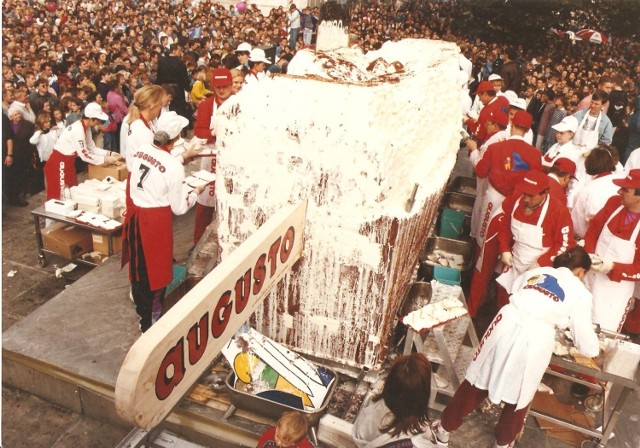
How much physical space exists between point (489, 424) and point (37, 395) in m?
3.36

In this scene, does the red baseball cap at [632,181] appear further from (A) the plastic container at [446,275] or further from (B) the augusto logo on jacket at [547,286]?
(A) the plastic container at [446,275]

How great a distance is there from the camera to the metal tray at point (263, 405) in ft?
11.3

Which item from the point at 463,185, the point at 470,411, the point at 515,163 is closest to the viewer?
the point at 470,411

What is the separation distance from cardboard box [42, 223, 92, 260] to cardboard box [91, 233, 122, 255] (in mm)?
128

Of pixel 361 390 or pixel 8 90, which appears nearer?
pixel 361 390

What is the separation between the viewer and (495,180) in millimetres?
5566

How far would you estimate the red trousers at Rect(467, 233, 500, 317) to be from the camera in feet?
16.7

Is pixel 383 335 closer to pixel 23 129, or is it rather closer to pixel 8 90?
pixel 23 129

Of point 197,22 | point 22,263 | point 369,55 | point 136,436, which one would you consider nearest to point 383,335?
point 136,436

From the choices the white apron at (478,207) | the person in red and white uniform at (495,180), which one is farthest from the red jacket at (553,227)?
the white apron at (478,207)

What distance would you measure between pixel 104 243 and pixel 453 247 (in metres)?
3.80

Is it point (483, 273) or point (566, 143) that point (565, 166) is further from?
point (566, 143)

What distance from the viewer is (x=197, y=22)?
20031 mm

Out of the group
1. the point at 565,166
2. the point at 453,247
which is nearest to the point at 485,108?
the point at 453,247
